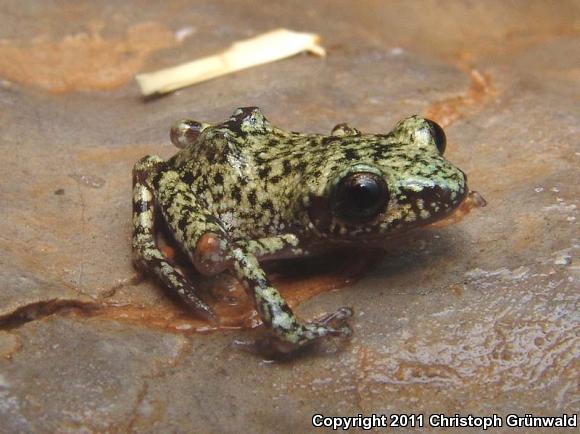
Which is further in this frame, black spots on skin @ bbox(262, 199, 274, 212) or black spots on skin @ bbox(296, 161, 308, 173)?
black spots on skin @ bbox(262, 199, 274, 212)

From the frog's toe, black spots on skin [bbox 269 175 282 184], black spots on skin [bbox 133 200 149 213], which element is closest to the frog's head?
black spots on skin [bbox 269 175 282 184]

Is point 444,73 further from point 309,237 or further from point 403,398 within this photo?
point 403,398

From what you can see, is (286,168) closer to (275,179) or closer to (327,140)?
(275,179)

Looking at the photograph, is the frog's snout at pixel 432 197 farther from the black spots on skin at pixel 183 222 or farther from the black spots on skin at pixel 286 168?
the black spots on skin at pixel 183 222

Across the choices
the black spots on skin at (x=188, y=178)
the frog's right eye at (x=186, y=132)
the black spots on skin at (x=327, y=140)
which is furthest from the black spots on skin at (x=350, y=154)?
the frog's right eye at (x=186, y=132)

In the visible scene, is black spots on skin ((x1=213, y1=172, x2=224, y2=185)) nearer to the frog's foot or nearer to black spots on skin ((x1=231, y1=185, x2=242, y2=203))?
black spots on skin ((x1=231, y1=185, x2=242, y2=203))

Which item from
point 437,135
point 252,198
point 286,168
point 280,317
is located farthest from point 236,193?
point 437,135

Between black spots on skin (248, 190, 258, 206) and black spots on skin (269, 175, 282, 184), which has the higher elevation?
black spots on skin (269, 175, 282, 184)
